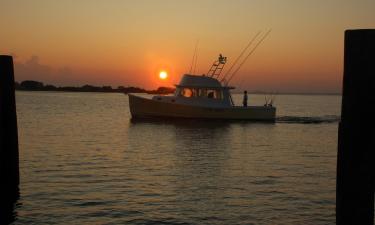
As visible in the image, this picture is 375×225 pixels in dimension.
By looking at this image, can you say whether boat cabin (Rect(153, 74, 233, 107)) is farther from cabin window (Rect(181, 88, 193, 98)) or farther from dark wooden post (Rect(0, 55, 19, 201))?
dark wooden post (Rect(0, 55, 19, 201))

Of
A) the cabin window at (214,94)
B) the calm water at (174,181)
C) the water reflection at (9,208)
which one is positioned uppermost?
the cabin window at (214,94)

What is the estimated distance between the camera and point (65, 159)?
17.1m

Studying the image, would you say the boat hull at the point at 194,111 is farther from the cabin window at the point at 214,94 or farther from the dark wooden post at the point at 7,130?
the dark wooden post at the point at 7,130

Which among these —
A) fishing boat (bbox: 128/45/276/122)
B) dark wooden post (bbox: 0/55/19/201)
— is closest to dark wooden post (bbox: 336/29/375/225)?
dark wooden post (bbox: 0/55/19/201)

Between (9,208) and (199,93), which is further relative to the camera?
(199,93)

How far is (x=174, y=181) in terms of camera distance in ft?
44.3

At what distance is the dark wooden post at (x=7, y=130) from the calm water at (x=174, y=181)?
0.71 m

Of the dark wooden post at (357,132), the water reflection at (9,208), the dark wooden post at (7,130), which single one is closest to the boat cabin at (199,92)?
the water reflection at (9,208)

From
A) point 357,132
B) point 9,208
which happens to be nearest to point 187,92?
point 9,208

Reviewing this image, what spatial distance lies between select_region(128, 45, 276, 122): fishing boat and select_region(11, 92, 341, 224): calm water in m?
11.2

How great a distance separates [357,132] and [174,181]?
329 inches

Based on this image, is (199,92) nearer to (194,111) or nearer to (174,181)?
(194,111)

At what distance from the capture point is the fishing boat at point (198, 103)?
3619 centimetres

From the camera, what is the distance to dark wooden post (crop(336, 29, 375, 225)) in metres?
5.45
